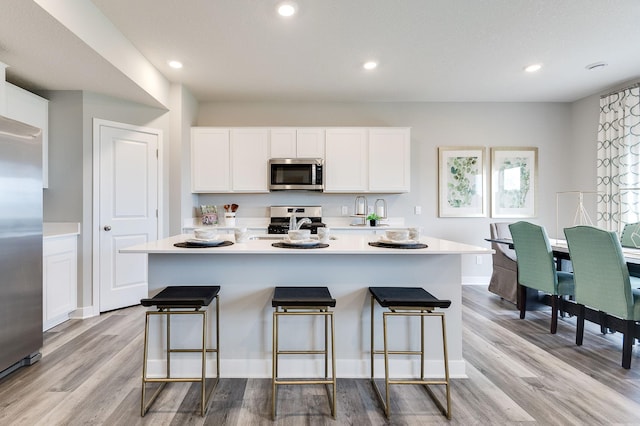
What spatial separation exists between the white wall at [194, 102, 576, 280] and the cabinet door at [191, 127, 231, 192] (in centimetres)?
41

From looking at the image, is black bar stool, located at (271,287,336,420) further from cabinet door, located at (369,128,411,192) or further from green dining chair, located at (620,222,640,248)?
green dining chair, located at (620,222,640,248)

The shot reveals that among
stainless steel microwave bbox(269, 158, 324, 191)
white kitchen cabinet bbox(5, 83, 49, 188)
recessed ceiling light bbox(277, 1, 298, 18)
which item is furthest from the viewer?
stainless steel microwave bbox(269, 158, 324, 191)

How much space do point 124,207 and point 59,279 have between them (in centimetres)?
91

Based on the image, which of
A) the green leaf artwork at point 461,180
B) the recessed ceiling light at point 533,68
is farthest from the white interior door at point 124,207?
the recessed ceiling light at point 533,68

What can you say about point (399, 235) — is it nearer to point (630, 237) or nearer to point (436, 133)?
point (630, 237)

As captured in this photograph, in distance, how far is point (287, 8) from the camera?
2.37 metres

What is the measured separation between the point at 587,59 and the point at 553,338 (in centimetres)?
278

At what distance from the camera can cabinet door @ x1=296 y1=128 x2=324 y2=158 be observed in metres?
4.20

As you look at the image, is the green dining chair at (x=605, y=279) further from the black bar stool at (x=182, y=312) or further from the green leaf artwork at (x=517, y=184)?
the black bar stool at (x=182, y=312)

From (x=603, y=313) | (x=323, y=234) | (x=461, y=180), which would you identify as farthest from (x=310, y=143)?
(x=603, y=313)

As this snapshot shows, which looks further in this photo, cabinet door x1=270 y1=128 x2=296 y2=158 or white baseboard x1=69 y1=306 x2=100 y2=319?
cabinet door x1=270 y1=128 x2=296 y2=158

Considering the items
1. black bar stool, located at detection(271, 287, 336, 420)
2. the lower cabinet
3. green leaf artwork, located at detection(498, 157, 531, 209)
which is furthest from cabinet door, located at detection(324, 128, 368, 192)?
the lower cabinet

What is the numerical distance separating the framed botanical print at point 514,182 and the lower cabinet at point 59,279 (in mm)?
5182

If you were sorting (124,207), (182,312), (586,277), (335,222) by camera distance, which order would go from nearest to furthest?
(182,312) → (586,277) → (124,207) → (335,222)
